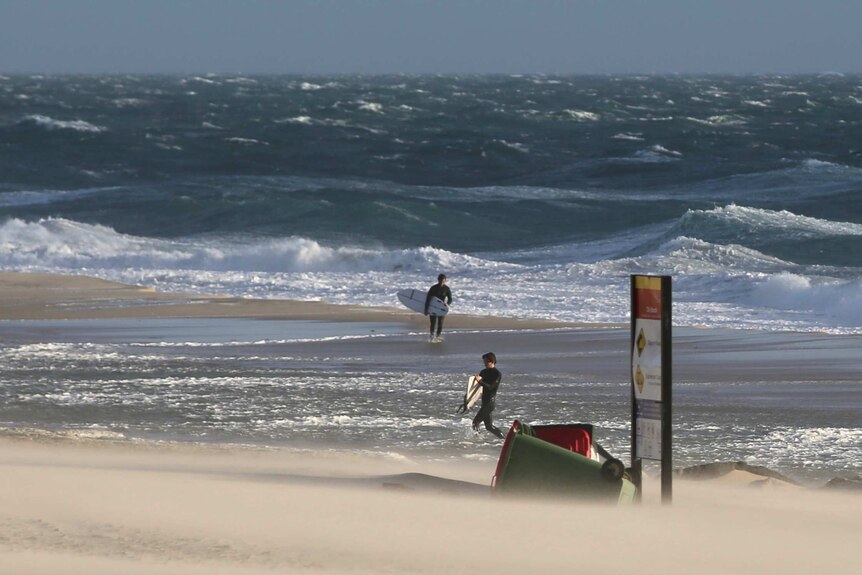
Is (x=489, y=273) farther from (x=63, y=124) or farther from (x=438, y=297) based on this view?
(x=63, y=124)

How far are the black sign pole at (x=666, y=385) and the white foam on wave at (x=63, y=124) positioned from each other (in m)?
71.3

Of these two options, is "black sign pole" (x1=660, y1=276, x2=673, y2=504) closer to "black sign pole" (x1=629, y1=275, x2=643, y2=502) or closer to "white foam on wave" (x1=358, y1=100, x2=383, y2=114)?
"black sign pole" (x1=629, y1=275, x2=643, y2=502)

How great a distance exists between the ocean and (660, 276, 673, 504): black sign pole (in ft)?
11.5

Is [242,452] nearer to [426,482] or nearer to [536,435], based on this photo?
[426,482]

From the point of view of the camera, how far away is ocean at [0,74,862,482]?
2669cm

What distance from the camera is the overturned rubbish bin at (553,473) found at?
10.0 metres

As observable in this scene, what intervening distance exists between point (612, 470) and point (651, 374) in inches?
30.3

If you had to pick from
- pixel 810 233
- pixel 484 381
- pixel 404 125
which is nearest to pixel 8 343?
pixel 484 381

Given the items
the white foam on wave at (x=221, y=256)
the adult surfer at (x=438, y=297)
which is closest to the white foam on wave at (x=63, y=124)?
the white foam on wave at (x=221, y=256)

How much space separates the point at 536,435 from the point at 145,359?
901cm

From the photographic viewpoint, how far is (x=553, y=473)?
1014 centimetres

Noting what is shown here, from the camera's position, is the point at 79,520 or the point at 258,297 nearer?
the point at 79,520

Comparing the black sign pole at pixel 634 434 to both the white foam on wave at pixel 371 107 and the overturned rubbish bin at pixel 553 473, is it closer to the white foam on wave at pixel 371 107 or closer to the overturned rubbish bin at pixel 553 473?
the overturned rubbish bin at pixel 553 473

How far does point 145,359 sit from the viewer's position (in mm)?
18516
